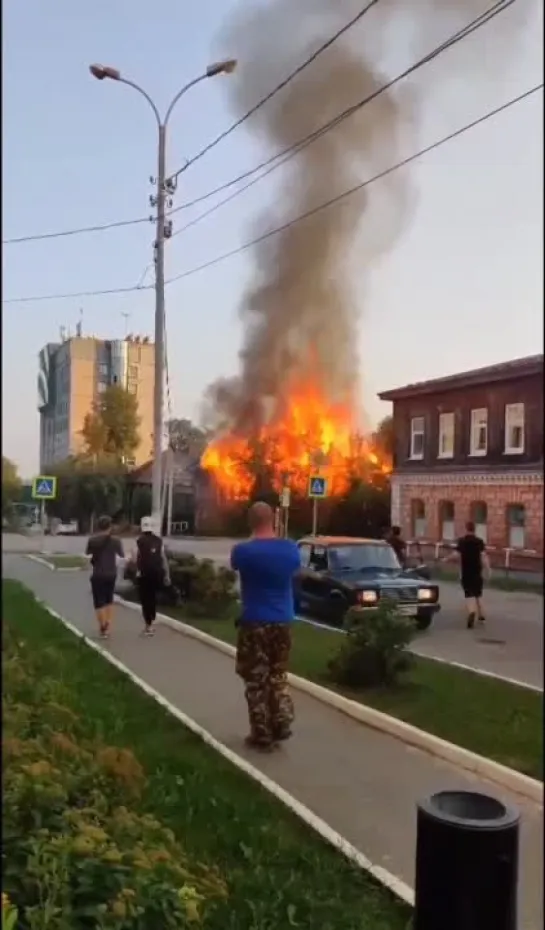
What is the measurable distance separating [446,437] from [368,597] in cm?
58

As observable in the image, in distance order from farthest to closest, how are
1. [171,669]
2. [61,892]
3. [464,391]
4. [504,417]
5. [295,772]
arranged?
[295,772] → [171,669] → [61,892] → [464,391] → [504,417]

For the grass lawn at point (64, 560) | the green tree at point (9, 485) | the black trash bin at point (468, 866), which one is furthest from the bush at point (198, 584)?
the green tree at point (9, 485)

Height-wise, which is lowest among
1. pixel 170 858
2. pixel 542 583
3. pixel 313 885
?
pixel 313 885

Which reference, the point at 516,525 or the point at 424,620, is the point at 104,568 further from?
the point at 516,525

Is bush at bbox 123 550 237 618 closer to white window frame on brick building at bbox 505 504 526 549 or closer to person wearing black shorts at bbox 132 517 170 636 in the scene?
person wearing black shorts at bbox 132 517 170 636

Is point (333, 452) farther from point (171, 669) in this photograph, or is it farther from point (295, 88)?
point (171, 669)

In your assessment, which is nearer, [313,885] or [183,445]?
[183,445]

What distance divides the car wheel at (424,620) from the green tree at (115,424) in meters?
0.89

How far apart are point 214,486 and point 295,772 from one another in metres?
1.68

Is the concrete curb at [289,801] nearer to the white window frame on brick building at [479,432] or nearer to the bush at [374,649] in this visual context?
the bush at [374,649]

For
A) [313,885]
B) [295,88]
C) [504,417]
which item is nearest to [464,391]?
[504,417]

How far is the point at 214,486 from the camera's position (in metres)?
1.63

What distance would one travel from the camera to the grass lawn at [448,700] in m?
2.13

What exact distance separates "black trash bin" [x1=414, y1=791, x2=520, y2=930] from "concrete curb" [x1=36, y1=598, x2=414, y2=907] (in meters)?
1.23
